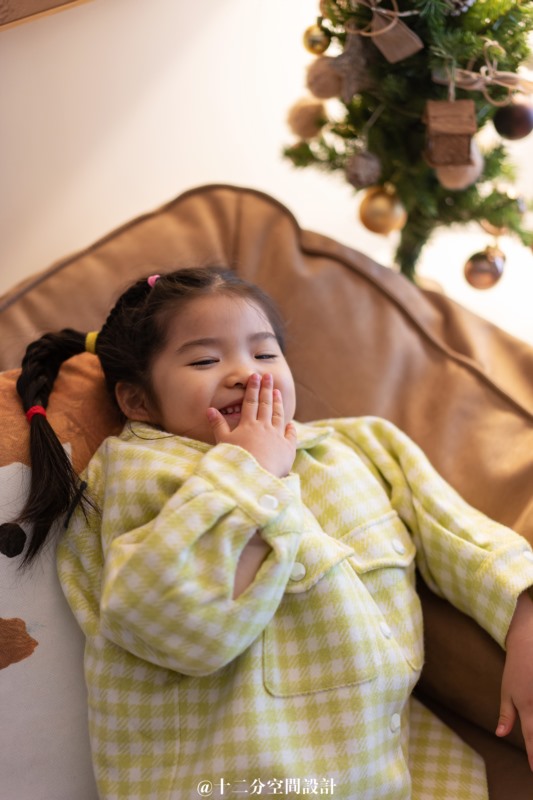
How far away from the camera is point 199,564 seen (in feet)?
2.52

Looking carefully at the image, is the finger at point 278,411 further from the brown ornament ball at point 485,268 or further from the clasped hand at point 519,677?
the brown ornament ball at point 485,268

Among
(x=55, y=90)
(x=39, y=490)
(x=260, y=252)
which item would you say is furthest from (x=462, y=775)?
(x=55, y=90)

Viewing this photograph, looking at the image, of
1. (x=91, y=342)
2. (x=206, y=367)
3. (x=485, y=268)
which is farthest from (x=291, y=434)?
(x=485, y=268)

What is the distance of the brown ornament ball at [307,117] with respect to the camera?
143cm

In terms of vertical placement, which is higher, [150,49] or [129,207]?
[150,49]

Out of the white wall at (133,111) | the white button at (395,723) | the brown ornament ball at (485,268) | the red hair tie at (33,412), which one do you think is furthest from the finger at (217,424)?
the white wall at (133,111)

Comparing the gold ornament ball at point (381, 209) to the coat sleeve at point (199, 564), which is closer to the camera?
the coat sleeve at point (199, 564)

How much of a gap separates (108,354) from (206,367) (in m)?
0.17

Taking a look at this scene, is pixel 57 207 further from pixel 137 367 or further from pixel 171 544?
pixel 171 544

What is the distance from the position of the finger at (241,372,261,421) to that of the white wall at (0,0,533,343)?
0.88 metres

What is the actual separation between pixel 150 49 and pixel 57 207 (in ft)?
1.32

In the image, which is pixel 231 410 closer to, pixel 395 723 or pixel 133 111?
pixel 395 723

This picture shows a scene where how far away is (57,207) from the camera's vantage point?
1.65 m

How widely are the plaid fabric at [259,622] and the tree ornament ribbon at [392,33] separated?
0.65 meters
